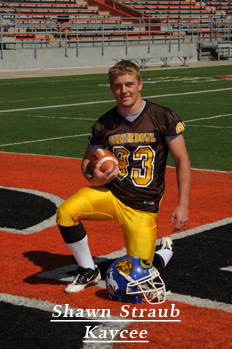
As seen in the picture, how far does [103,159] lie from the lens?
174 inches

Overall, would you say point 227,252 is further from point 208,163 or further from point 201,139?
point 201,139

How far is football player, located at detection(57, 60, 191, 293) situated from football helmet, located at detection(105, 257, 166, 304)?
29cm

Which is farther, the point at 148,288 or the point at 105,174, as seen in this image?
the point at 105,174

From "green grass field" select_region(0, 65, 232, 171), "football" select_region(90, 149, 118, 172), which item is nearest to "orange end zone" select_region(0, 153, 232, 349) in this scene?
"football" select_region(90, 149, 118, 172)

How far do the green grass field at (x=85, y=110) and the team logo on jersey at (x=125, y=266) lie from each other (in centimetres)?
484

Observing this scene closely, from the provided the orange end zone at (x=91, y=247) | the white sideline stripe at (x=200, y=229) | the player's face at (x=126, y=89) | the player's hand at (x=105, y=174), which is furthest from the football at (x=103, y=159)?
the white sideline stripe at (x=200, y=229)

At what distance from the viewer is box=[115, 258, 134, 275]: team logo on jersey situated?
413 centimetres

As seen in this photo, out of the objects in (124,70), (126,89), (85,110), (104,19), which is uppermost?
(104,19)

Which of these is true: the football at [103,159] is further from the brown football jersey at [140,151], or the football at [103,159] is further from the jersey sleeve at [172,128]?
the jersey sleeve at [172,128]

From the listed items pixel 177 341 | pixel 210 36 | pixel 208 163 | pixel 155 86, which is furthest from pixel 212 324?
pixel 210 36

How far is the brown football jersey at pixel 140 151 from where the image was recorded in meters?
4.53

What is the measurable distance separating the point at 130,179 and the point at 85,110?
1172 centimetres

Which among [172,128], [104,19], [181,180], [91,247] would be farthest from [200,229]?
[104,19]

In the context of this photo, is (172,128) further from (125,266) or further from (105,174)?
(125,266)
